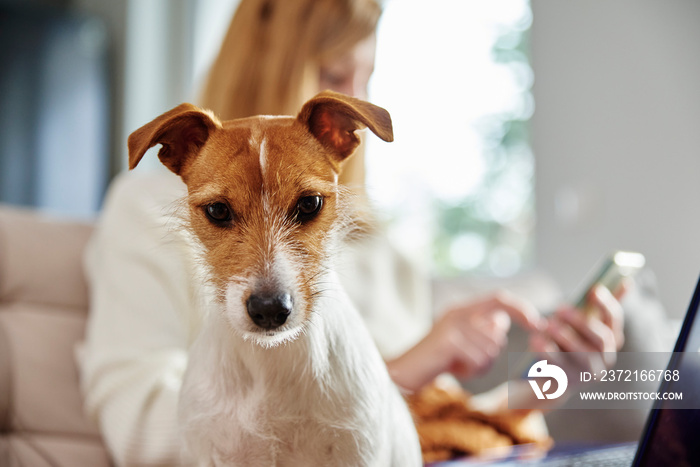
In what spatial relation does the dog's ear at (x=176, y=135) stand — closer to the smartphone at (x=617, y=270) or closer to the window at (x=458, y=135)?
the smartphone at (x=617, y=270)

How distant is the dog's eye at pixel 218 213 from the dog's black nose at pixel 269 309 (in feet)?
0.25

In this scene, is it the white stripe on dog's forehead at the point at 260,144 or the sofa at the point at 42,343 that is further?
the sofa at the point at 42,343

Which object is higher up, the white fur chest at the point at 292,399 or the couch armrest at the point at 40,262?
the white fur chest at the point at 292,399

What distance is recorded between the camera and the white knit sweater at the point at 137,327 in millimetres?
931

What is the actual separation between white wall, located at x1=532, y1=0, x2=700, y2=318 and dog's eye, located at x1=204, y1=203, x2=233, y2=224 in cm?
220

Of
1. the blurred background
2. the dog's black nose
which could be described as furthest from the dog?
the blurred background

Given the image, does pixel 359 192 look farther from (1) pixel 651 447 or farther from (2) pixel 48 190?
(2) pixel 48 190

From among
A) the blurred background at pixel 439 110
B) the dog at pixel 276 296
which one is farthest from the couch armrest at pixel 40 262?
the blurred background at pixel 439 110

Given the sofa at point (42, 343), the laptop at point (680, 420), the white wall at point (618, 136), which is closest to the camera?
the laptop at point (680, 420)

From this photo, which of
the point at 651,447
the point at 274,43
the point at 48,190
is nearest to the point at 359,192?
the point at 651,447

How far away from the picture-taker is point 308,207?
47 cm

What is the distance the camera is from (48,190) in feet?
14.0

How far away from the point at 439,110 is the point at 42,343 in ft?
11.4

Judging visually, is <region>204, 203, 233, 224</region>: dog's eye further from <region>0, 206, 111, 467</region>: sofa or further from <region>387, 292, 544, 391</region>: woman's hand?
<region>0, 206, 111, 467</region>: sofa
